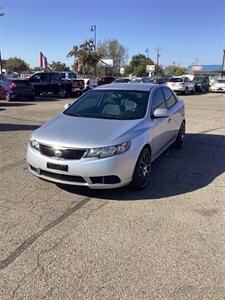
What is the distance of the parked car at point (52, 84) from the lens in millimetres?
23891

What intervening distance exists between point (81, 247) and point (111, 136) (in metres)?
1.61

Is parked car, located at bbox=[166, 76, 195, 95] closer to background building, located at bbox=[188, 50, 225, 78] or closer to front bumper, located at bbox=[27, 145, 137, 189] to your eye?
front bumper, located at bbox=[27, 145, 137, 189]

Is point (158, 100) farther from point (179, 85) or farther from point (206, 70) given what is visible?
point (206, 70)

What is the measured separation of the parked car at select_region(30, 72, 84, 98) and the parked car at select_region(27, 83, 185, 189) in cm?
1851

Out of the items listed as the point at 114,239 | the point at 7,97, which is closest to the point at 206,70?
the point at 7,97

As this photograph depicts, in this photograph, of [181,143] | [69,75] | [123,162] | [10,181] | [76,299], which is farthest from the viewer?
[69,75]

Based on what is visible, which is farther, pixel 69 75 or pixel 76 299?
pixel 69 75

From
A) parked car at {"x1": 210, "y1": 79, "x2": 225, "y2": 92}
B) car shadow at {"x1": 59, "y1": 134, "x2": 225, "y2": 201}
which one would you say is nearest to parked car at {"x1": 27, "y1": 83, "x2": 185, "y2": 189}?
car shadow at {"x1": 59, "y1": 134, "x2": 225, "y2": 201}

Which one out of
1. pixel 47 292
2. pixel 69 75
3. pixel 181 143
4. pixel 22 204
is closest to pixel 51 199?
pixel 22 204

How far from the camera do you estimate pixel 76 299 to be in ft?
8.64

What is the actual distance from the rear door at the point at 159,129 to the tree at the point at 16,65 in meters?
91.6

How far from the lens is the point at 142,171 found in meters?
4.82

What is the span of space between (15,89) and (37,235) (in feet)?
56.4

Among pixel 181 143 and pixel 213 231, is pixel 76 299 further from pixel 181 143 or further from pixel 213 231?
pixel 181 143
